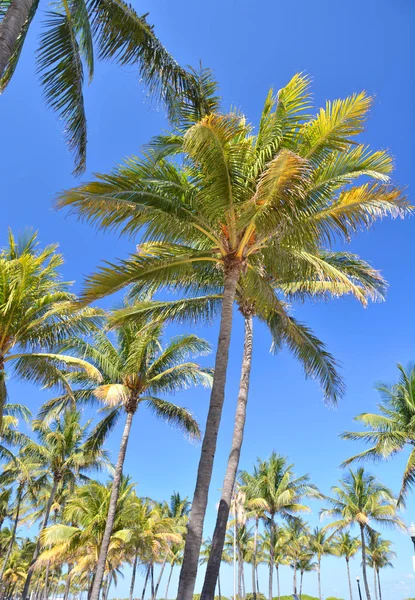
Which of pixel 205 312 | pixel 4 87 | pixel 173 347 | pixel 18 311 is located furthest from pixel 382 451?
pixel 4 87

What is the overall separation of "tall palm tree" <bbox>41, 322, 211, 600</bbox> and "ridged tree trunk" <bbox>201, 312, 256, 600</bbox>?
3.00 metres

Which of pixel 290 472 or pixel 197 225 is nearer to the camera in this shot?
pixel 197 225

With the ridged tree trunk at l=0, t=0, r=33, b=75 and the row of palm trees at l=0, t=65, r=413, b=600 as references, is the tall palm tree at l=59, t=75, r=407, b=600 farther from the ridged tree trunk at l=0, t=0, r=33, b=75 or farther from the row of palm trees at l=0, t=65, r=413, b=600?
the ridged tree trunk at l=0, t=0, r=33, b=75

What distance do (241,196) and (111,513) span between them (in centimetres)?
1223

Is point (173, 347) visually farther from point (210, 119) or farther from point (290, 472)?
point (290, 472)

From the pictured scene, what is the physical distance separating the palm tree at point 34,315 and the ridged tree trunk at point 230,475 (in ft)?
13.7

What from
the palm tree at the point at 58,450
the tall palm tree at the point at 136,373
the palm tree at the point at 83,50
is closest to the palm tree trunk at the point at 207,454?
the palm tree at the point at 83,50

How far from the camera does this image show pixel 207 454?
24.6 feet

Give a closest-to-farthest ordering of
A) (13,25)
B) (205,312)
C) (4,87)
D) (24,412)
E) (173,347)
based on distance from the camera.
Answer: (13,25), (4,87), (205,312), (173,347), (24,412)

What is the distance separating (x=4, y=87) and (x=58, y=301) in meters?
5.67

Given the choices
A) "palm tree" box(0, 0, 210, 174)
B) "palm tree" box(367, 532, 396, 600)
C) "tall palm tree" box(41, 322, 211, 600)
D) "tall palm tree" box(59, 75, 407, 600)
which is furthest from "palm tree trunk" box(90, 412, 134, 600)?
"palm tree" box(367, 532, 396, 600)

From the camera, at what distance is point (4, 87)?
281 inches

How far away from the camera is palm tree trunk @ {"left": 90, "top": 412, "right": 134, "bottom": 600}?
15312 mm

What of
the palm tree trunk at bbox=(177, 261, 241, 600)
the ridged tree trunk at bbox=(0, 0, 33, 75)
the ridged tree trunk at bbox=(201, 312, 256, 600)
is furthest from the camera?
the ridged tree trunk at bbox=(201, 312, 256, 600)
